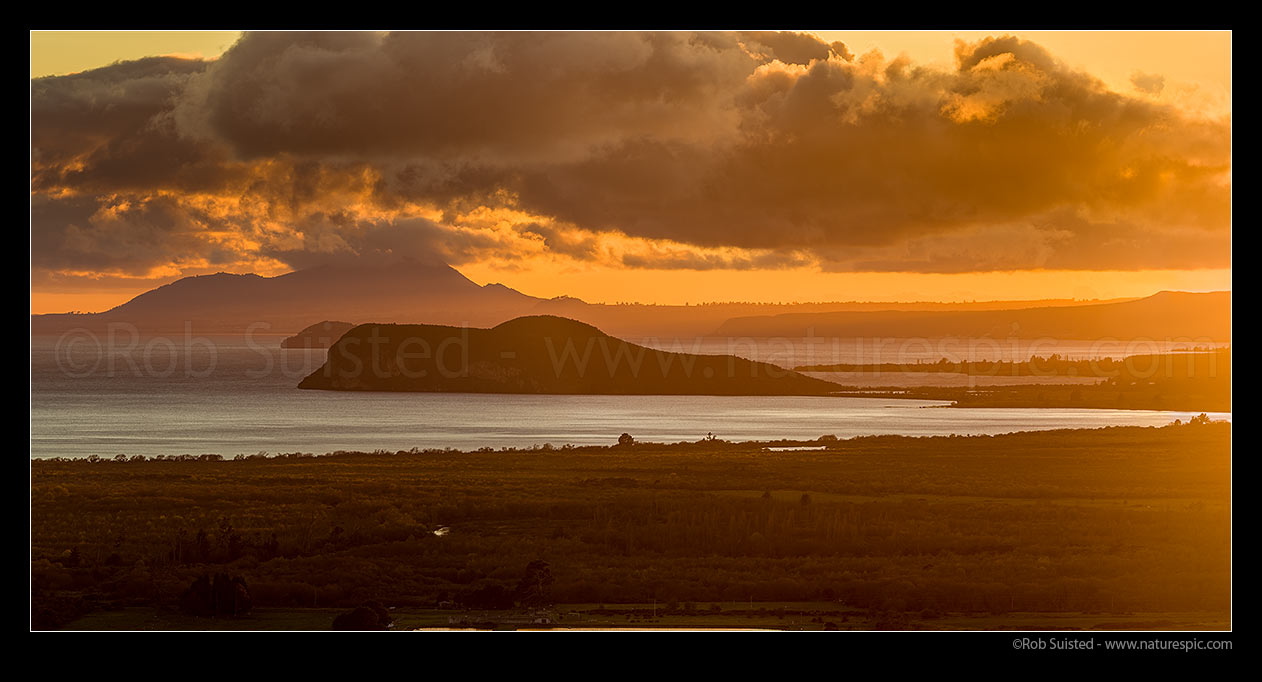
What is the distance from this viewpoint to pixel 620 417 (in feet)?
294

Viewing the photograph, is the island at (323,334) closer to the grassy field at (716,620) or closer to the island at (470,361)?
the island at (470,361)

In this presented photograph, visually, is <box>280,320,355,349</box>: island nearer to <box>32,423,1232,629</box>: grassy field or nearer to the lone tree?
<box>32,423,1232,629</box>: grassy field

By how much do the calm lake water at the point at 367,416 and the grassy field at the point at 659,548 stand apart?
19.8 metres

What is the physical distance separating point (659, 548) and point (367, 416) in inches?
2491

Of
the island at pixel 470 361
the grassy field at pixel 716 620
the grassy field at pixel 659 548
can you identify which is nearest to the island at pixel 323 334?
the island at pixel 470 361

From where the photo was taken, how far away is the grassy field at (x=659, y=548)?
73.5ft

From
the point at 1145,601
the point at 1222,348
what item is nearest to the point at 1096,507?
the point at 1145,601

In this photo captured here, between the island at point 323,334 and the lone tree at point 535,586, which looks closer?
the lone tree at point 535,586

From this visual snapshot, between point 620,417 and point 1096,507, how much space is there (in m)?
58.4

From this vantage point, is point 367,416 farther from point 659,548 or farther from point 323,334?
point 659,548

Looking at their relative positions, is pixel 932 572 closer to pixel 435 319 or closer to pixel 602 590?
pixel 602 590

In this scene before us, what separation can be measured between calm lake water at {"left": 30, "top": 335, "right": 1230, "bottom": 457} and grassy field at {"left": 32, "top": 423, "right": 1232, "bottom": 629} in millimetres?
19806

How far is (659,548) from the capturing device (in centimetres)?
2716
